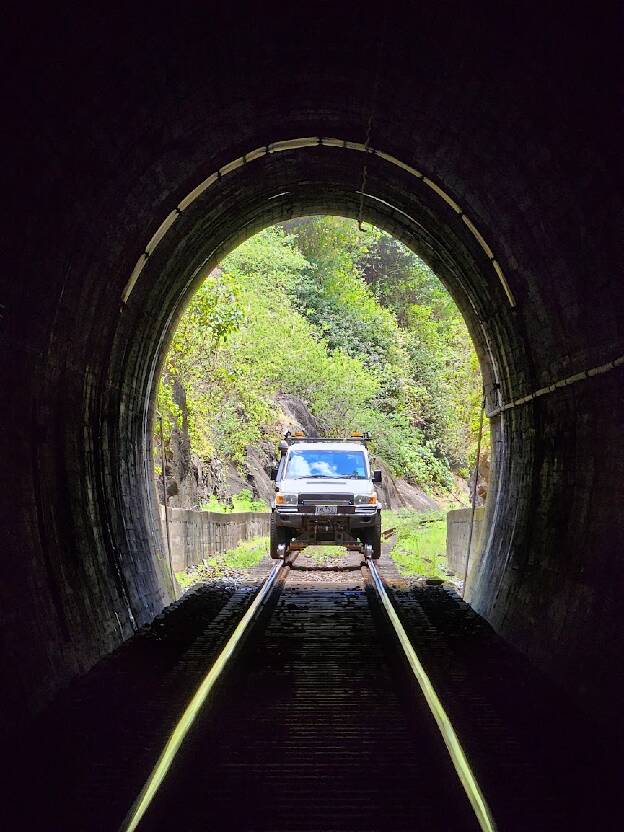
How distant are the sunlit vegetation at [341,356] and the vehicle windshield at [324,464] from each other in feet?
19.0

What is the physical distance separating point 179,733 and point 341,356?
40.6 metres

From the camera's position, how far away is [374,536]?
58.5 ft

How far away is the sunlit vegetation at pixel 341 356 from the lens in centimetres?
2907

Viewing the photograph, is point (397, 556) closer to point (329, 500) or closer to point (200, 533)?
point (200, 533)

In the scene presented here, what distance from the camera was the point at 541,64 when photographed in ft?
Result: 21.2

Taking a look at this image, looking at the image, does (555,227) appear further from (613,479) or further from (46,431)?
(46,431)

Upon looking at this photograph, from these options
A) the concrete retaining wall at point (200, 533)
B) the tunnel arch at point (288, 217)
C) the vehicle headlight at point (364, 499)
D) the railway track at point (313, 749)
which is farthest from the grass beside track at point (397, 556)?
the railway track at point (313, 749)

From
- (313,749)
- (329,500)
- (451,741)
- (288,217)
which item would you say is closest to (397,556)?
(329,500)

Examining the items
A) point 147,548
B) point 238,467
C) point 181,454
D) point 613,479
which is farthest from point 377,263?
point 613,479

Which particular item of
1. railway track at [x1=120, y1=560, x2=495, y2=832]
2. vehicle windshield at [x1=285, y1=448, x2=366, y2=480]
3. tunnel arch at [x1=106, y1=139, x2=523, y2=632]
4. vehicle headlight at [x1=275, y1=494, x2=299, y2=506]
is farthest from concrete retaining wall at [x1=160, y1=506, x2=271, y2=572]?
railway track at [x1=120, y1=560, x2=495, y2=832]

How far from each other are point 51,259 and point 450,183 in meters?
4.44

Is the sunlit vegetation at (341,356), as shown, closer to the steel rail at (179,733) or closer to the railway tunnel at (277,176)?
the railway tunnel at (277,176)

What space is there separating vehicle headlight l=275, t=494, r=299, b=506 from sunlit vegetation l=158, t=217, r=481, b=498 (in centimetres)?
687

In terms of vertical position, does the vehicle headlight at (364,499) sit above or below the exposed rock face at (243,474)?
below
